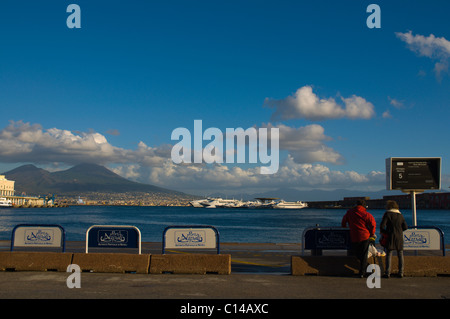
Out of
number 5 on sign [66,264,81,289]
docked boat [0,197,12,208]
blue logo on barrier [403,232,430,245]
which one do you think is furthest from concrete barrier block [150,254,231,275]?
docked boat [0,197,12,208]

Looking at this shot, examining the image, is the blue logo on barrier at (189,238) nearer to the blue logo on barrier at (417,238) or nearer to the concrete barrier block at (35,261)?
the concrete barrier block at (35,261)

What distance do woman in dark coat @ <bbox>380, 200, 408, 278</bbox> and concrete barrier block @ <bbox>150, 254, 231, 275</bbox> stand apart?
12.5 feet

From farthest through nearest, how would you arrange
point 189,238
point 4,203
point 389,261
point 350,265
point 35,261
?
point 4,203 → point 189,238 → point 35,261 → point 350,265 → point 389,261

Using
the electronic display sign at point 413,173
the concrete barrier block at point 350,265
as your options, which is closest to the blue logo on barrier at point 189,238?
the concrete barrier block at point 350,265

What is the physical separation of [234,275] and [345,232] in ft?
10.2

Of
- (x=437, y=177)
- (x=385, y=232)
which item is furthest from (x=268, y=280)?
(x=437, y=177)

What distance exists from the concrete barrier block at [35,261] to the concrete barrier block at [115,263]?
31cm

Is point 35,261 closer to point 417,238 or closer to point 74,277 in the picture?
point 74,277

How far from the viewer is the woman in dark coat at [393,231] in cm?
1011

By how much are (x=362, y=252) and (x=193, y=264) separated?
4.11 meters

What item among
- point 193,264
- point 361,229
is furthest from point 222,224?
point 361,229

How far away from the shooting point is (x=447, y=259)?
10875 millimetres

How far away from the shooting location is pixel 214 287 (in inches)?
359
